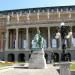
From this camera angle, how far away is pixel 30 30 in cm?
9238

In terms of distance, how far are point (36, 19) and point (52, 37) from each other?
8.19 metres

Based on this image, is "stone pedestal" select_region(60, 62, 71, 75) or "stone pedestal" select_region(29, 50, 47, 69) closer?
"stone pedestal" select_region(60, 62, 71, 75)

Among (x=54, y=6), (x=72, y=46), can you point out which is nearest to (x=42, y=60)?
(x=72, y=46)

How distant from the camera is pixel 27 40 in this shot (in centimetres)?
8900

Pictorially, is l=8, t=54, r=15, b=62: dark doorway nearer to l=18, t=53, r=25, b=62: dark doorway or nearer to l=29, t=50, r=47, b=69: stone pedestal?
l=18, t=53, r=25, b=62: dark doorway

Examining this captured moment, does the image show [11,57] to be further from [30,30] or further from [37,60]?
[37,60]

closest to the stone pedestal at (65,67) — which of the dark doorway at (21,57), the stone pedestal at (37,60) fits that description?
the stone pedestal at (37,60)

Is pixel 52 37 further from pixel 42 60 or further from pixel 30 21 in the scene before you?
pixel 42 60

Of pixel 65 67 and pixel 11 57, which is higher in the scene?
pixel 65 67

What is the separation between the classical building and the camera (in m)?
85.2

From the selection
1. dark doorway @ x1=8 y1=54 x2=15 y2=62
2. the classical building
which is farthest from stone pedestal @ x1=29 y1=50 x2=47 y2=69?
dark doorway @ x1=8 y1=54 x2=15 y2=62

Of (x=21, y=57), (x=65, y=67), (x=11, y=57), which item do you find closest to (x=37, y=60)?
(x=65, y=67)

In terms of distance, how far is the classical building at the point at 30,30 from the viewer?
8525 centimetres

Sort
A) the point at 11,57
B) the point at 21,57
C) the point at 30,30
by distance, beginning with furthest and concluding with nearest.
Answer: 1. the point at 30,30
2. the point at 21,57
3. the point at 11,57
